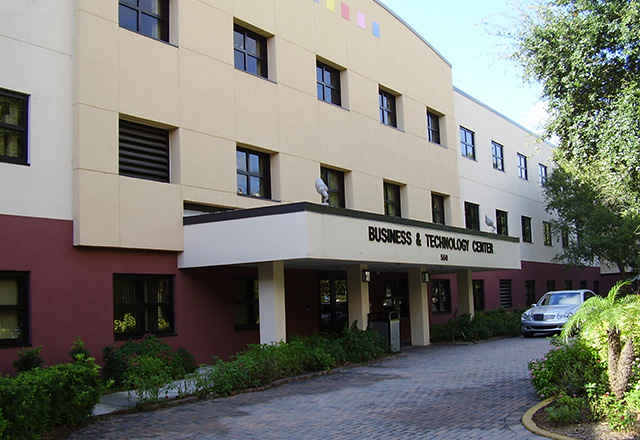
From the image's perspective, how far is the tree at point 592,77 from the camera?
13.9 m

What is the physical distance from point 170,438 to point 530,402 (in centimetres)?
567

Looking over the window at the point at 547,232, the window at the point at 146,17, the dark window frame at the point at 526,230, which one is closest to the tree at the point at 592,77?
the window at the point at 146,17

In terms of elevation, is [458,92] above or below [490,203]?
above

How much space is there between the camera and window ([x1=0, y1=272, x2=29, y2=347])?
11883 mm

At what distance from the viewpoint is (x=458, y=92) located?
29.1 meters

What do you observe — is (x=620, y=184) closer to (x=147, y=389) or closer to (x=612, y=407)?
(x=612, y=407)

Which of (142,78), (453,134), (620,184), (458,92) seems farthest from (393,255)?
(458,92)

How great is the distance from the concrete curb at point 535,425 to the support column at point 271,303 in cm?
613

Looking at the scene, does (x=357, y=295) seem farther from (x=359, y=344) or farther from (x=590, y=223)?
(x=590, y=223)

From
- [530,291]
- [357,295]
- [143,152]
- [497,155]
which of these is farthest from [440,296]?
[143,152]

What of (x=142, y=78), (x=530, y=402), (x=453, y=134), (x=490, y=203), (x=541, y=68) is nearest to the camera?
(x=530, y=402)

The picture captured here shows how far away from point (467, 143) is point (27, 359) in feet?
74.1

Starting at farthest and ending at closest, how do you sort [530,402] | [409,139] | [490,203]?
[490,203] < [409,139] < [530,402]

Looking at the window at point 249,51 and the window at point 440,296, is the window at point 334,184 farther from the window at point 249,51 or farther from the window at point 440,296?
the window at point 440,296
